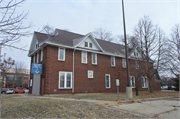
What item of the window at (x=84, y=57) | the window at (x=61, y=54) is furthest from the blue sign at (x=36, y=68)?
the window at (x=84, y=57)

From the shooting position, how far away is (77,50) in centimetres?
1980

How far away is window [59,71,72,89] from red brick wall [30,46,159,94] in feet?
1.52

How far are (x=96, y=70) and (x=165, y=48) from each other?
36.3ft

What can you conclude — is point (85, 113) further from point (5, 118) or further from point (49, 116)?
point (5, 118)

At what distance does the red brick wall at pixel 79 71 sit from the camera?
17.0m

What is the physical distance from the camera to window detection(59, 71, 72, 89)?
17.7 metres

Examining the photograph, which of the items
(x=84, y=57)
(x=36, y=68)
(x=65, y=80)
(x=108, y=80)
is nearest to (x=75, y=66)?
(x=84, y=57)

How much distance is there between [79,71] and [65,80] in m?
2.47

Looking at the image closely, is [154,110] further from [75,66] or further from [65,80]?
[75,66]

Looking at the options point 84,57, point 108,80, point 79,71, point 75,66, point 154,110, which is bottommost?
point 154,110

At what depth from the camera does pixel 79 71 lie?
19.5m

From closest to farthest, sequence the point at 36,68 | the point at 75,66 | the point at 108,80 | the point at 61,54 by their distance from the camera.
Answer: the point at 36,68
the point at 61,54
the point at 75,66
the point at 108,80

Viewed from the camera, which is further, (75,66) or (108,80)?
(108,80)

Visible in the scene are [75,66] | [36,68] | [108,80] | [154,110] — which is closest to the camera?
[154,110]
